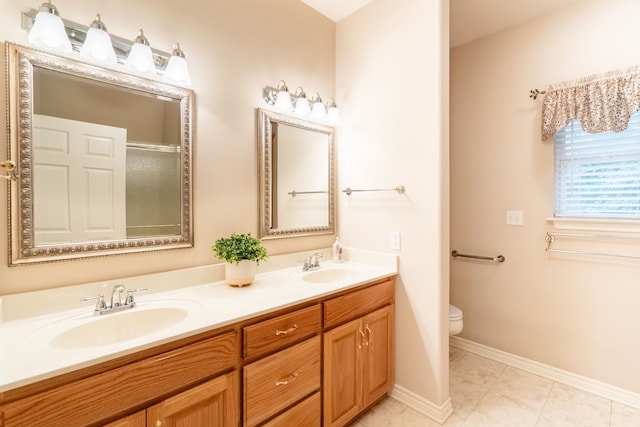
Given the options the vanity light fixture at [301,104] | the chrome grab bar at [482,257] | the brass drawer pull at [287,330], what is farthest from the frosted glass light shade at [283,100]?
the chrome grab bar at [482,257]

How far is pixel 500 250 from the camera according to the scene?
2.46 meters

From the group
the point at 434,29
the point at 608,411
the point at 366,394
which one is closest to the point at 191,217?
the point at 366,394

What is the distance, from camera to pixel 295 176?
2.10 metres

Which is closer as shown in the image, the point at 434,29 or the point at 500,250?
the point at 434,29

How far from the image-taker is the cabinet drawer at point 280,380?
123cm

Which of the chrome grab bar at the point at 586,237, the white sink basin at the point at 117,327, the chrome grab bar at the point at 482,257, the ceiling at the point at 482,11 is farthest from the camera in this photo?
the chrome grab bar at the point at 482,257

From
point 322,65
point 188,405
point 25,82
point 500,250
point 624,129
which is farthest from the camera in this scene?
point 500,250

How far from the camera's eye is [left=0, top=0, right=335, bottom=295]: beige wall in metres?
1.26

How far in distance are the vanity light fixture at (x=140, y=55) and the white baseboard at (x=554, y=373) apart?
3.00 meters

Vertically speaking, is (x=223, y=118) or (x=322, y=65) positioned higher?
(x=322, y=65)

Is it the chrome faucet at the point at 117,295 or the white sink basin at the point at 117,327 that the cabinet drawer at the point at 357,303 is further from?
the chrome faucet at the point at 117,295

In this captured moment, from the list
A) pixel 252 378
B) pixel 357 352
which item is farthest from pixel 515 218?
pixel 252 378

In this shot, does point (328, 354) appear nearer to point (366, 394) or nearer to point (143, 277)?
point (366, 394)

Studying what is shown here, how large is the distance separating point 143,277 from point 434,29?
2.03 metres
